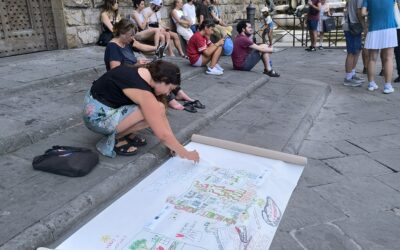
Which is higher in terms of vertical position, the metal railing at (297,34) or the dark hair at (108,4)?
the dark hair at (108,4)

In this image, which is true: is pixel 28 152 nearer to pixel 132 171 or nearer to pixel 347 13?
pixel 132 171

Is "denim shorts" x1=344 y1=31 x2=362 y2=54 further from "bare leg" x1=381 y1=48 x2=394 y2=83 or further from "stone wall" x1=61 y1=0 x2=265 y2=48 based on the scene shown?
"stone wall" x1=61 y1=0 x2=265 y2=48

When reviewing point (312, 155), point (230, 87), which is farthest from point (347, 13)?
point (312, 155)

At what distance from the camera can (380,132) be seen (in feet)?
13.2

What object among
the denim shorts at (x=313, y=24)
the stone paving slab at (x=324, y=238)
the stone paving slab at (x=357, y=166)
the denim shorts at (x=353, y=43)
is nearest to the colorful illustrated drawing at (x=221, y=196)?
the stone paving slab at (x=324, y=238)

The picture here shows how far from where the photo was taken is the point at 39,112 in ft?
11.8

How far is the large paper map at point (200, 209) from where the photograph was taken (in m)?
2.05

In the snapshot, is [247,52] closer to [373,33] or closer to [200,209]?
[373,33]

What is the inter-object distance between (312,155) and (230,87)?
2123mm

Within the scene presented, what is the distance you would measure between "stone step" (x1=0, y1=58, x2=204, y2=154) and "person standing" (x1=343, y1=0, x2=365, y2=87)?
152 inches

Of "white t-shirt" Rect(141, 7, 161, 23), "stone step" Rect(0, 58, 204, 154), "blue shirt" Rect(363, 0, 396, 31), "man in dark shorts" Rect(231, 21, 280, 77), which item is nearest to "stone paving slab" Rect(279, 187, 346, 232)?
"stone step" Rect(0, 58, 204, 154)

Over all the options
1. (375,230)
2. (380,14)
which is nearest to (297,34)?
(380,14)

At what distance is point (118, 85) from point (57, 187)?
0.84m

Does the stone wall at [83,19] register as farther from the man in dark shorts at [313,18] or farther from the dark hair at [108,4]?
the man in dark shorts at [313,18]
